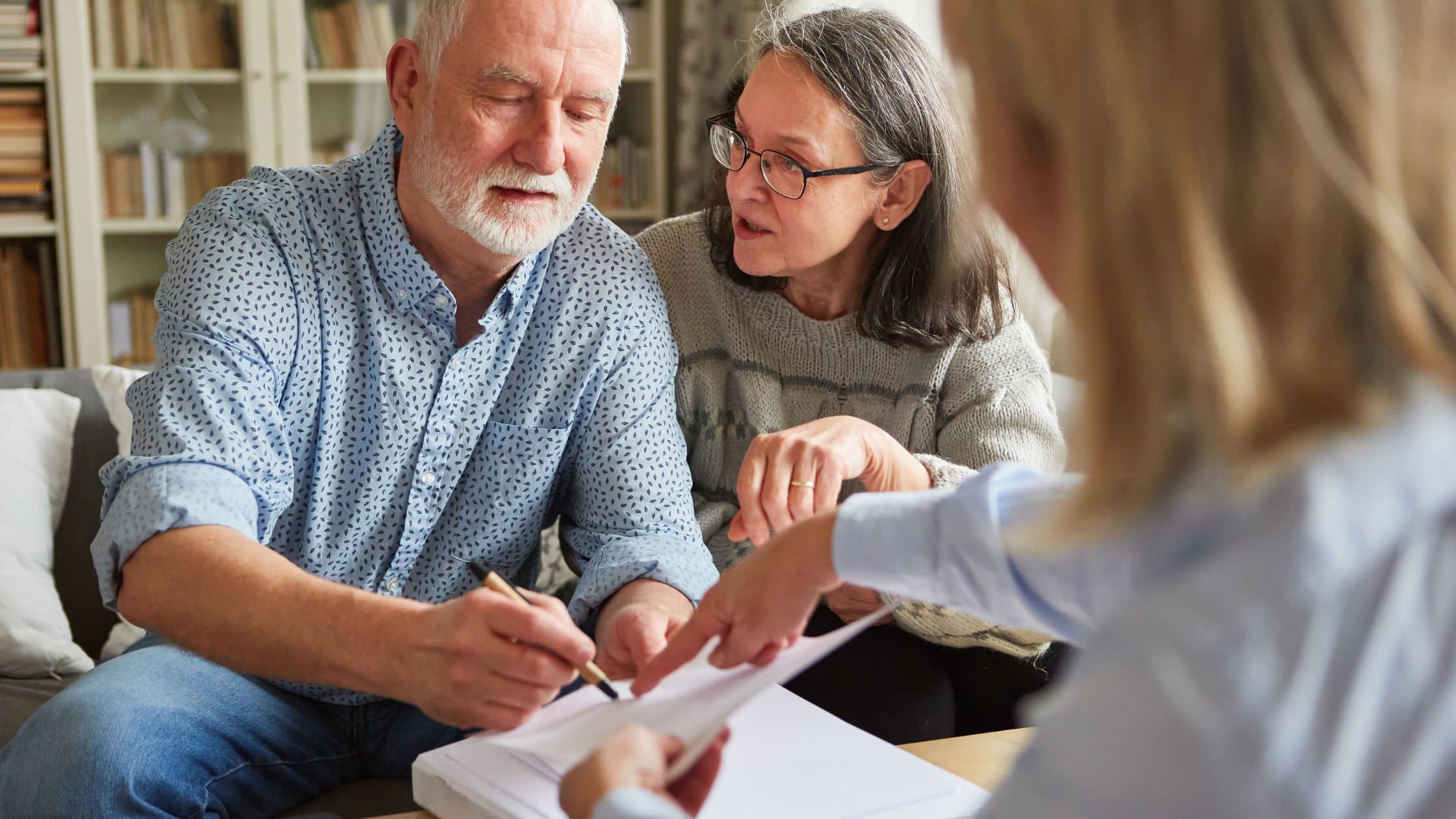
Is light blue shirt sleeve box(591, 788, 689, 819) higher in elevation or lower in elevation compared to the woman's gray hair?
lower

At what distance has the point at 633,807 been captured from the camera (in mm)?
644

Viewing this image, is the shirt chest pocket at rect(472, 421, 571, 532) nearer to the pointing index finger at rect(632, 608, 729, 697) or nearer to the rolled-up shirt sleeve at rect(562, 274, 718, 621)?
the rolled-up shirt sleeve at rect(562, 274, 718, 621)

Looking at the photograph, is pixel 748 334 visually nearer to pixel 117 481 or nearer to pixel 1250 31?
pixel 117 481

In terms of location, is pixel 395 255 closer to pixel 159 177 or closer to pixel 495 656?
pixel 495 656

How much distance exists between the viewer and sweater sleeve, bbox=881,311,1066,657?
149 cm

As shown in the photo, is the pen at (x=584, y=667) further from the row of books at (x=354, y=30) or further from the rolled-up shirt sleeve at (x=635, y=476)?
the row of books at (x=354, y=30)

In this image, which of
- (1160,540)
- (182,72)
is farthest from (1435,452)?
(182,72)

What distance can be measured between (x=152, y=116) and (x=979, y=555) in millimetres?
3561

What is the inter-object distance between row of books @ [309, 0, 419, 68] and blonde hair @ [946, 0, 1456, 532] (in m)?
3.57

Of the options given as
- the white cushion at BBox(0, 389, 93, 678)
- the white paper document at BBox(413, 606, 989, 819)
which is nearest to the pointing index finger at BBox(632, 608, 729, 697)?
the white paper document at BBox(413, 606, 989, 819)

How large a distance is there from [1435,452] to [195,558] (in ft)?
3.22

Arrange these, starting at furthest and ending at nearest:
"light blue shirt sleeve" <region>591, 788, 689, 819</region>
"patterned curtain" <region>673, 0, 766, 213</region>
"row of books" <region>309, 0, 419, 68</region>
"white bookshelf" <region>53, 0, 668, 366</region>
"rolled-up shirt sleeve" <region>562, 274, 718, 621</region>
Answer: "patterned curtain" <region>673, 0, 766, 213</region>
"row of books" <region>309, 0, 419, 68</region>
"white bookshelf" <region>53, 0, 668, 366</region>
"rolled-up shirt sleeve" <region>562, 274, 718, 621</region>
"light blue shirt sleeve" <region>591, 788, 689, 819</region>

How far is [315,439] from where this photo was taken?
4.59ft

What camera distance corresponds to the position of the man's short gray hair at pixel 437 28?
1.46m
